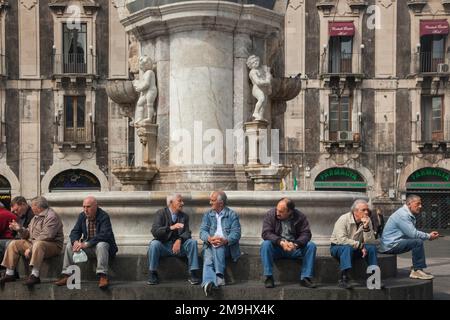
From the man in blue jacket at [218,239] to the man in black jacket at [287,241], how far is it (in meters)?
0.42

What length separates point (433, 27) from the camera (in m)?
29.8

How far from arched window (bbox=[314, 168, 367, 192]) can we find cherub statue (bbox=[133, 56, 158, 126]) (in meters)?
21.2

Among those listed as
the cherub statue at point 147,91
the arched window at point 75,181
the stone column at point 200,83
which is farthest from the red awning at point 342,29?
the cherub statue at point 147,91

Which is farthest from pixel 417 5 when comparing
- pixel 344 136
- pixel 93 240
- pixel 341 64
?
pixel 93 240

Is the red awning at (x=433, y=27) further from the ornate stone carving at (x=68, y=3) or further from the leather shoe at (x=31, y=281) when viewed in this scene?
the leather shoe at (x=31, y=281)

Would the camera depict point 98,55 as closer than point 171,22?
No

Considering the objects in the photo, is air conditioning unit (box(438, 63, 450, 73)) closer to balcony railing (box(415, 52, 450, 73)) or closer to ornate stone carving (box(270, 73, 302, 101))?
balcony railing (box(415, 52, 450, 73))

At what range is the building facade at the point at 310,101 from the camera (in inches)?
1168

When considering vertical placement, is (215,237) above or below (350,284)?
above

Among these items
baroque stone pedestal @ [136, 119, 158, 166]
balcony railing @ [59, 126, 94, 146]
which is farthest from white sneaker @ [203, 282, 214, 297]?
balcony railing @ [59, 126, 94, 146]

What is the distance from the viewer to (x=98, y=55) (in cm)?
3003

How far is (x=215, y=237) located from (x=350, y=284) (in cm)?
167
